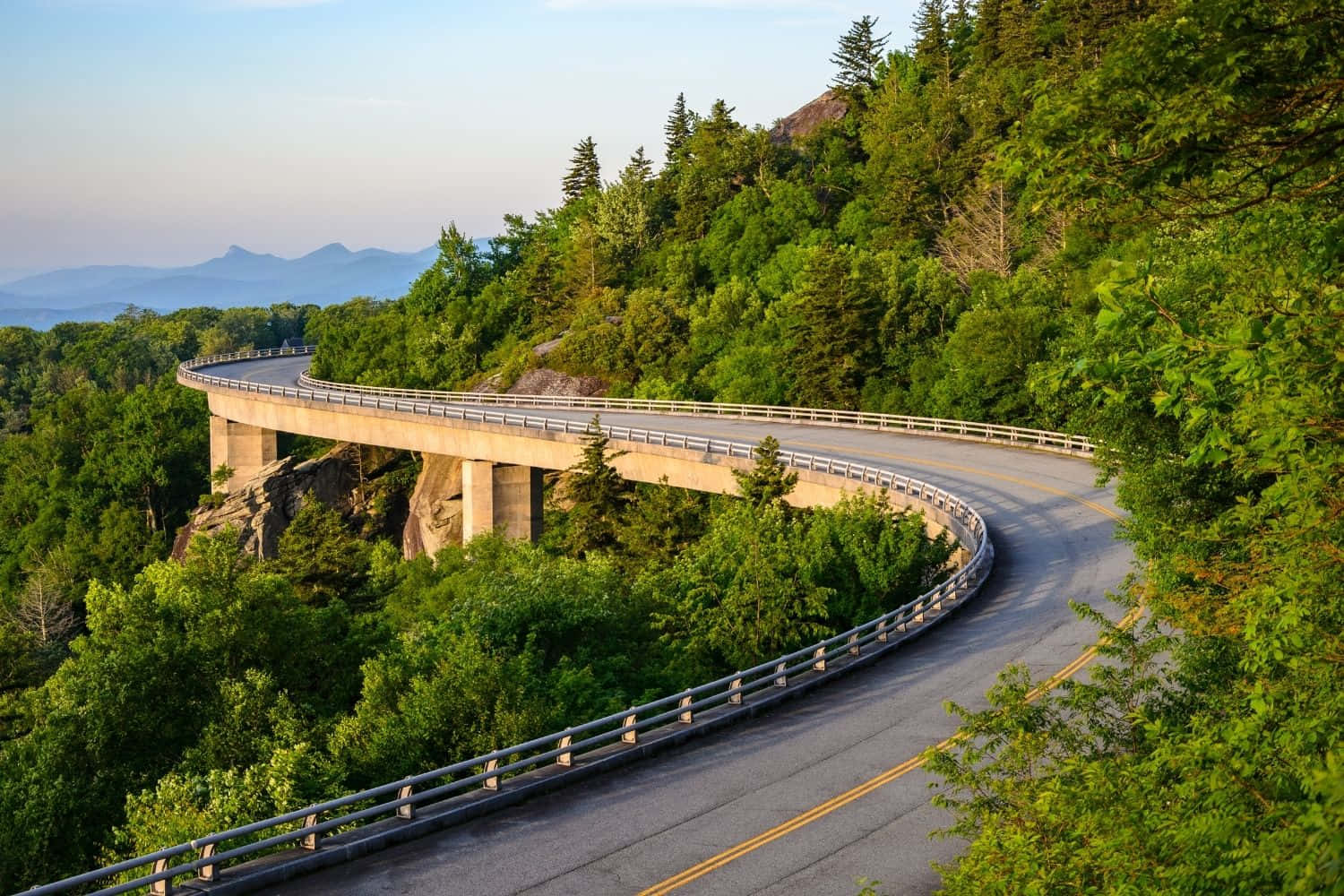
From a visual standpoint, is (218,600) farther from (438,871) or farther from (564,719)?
(438,871)

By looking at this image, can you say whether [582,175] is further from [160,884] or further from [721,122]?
[160,884]

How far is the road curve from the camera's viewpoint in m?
15.3

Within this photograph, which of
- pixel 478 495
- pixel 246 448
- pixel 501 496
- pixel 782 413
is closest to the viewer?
pixel 478 495

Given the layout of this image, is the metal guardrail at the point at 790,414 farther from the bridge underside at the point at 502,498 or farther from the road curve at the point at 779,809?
the road curve at the point at 779,809

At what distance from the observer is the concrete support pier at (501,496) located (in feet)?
215

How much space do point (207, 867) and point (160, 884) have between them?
22.4 inches

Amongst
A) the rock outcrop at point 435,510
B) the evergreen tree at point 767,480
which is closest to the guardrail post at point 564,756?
the evergreen tree at point 767,480

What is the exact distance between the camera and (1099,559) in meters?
35.7

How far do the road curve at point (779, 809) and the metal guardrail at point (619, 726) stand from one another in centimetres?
59

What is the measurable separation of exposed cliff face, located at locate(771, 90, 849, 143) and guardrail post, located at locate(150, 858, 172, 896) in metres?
113

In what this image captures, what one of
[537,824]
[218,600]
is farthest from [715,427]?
[537,824]

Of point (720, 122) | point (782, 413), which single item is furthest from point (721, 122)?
point (782, 413)

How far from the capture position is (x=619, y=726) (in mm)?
23562

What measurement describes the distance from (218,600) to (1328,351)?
25.4 meters
